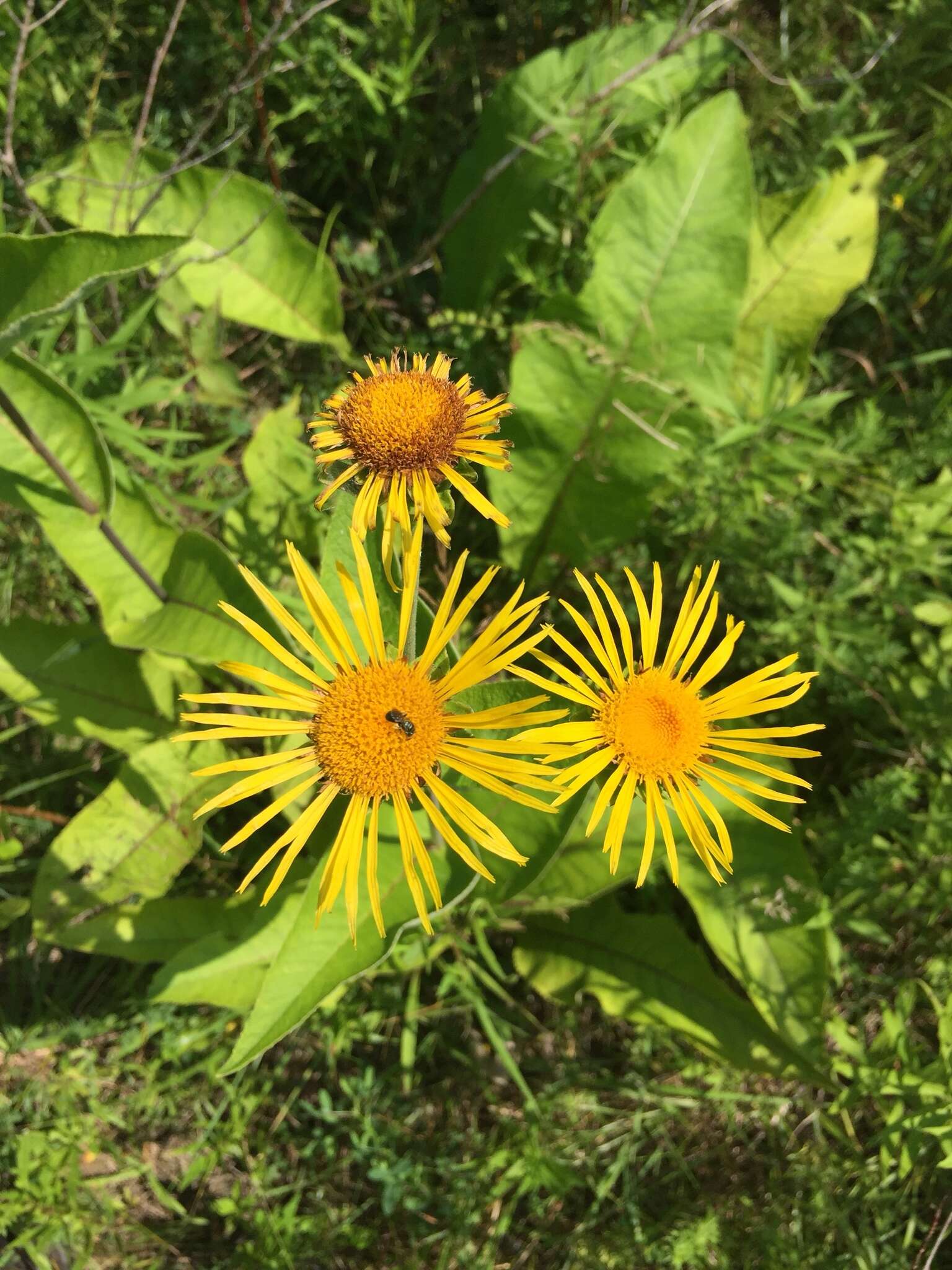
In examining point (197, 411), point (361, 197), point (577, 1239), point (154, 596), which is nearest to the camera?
point (154, 596)

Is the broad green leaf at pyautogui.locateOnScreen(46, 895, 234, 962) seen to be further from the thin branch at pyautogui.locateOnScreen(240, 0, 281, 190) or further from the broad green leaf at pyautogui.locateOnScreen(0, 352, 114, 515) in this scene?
the thin branch at pyautogui.locateOnScreen(240, 0, 281, 190)

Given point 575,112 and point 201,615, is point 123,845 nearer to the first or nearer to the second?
point 201,615

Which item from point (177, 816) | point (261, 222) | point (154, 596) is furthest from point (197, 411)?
point (177, 816)

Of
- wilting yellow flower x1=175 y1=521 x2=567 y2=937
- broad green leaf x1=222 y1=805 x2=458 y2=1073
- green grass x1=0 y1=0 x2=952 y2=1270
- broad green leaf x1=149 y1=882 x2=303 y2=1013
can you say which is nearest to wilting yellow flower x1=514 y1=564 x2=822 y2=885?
wilting yellow flower x1=175 y1=521 x2=567 y2=937

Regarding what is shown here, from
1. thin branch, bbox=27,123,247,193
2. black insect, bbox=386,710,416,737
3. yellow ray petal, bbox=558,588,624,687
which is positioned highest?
thin branch, bbox=27,123,247,193

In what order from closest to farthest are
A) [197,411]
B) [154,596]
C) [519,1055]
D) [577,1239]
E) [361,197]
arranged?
[154,596], [577,1239], [519,1055], [197,411], [361,197]

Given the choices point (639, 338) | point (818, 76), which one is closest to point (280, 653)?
point (639, 338)

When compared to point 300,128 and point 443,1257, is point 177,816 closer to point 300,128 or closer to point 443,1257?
point 443,1257
